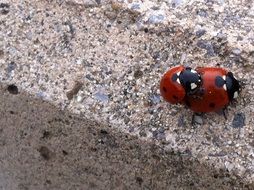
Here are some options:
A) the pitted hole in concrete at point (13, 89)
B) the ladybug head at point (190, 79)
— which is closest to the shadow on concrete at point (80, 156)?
the pitted hole in concrete at point (13, 89)

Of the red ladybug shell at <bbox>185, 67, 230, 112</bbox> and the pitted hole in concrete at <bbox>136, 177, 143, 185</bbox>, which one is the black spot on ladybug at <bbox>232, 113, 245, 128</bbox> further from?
the pitted hole in concrete at <bbox>136, 177, 143, 185</bbox>

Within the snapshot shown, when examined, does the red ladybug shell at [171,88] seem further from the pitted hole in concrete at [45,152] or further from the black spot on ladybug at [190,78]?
the pitted hole in concrete at [45,152]

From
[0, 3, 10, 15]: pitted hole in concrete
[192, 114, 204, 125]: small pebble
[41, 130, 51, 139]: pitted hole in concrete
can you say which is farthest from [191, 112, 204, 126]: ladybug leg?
[0, 3, 10, 15]: pitted hole in concrete

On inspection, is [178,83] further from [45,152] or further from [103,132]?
[45,152]

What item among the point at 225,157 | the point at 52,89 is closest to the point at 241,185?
the point at 225,157

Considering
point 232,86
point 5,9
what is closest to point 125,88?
point 232,86

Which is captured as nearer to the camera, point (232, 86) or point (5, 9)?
point (232, 86)
